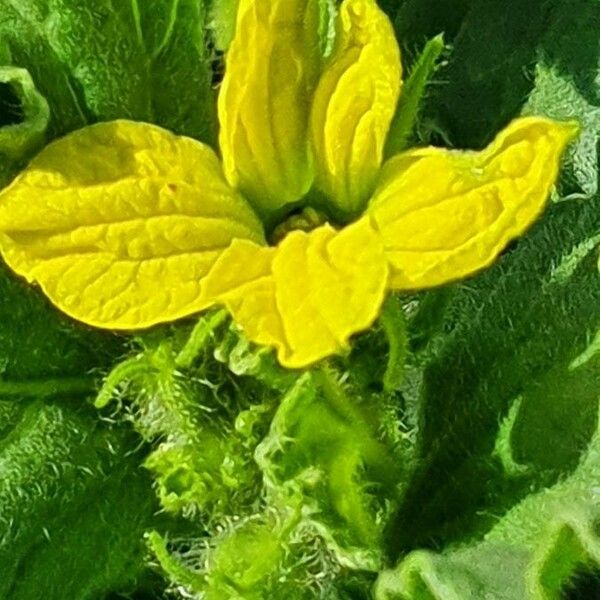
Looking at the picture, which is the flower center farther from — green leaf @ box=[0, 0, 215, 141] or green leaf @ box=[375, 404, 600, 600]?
green leaf @ box=[375, 404, 600, 600]

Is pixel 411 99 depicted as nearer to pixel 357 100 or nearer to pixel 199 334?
pixel 357 100

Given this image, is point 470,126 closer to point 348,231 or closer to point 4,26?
point 348,231

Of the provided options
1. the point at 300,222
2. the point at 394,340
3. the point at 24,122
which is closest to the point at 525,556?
the point at 394,340

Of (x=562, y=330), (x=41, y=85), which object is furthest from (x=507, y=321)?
(x=41, y=85)

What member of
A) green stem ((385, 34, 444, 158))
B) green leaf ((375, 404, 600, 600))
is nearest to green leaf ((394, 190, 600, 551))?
green leaf ((375, 404, 600, 600))

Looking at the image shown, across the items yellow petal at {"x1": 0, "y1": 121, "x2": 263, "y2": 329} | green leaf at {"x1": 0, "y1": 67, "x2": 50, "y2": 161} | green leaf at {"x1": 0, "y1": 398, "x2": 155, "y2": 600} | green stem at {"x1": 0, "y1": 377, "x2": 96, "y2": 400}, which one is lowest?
green leaf at {"x1": 0, "y1": 398, "x2": 155, "y2": 600}
